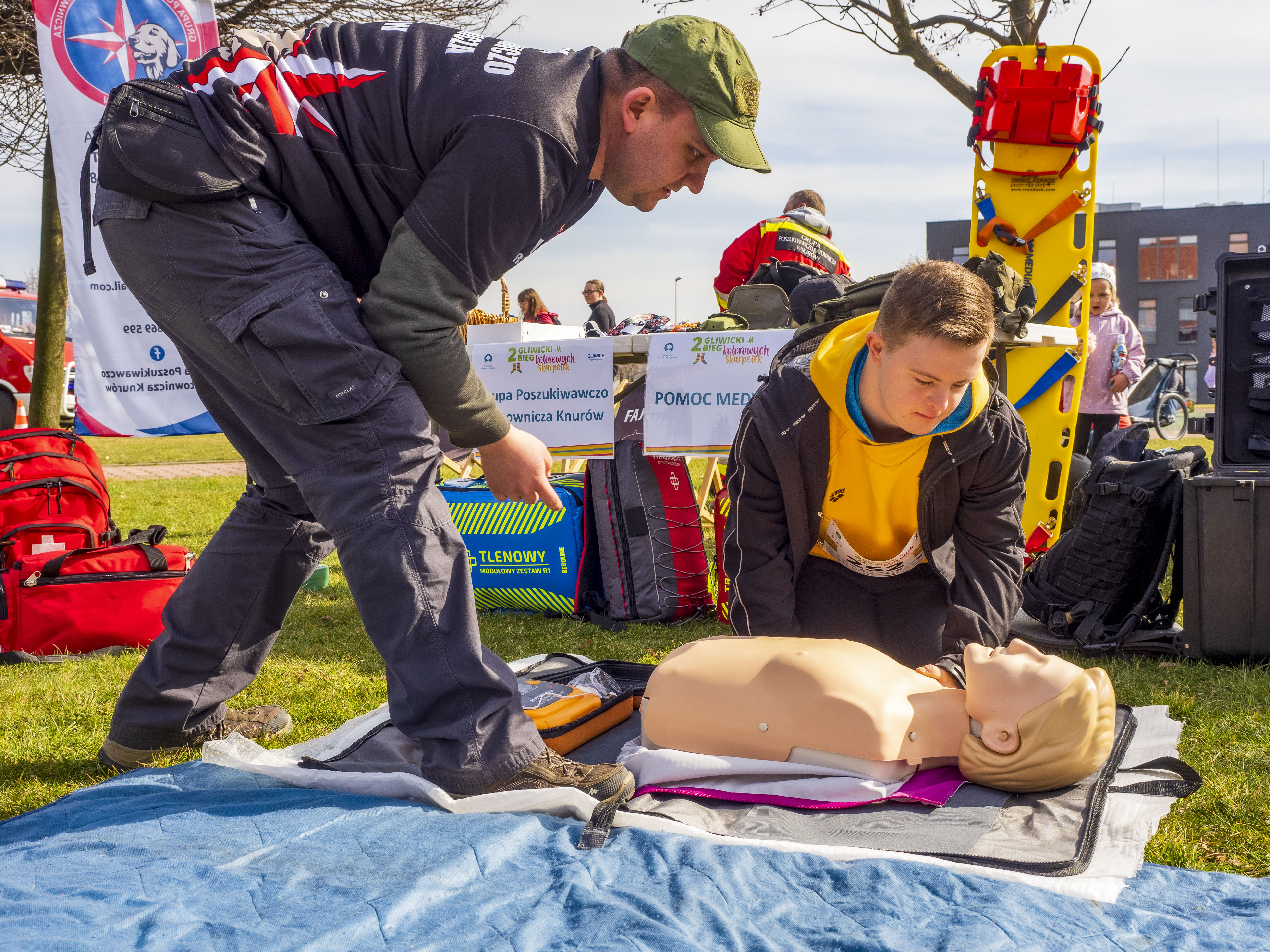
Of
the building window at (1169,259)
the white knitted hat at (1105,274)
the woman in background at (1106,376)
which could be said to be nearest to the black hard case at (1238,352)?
the woman in background at (1106,376)

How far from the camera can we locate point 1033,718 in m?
1.99

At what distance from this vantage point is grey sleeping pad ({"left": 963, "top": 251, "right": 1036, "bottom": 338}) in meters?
3.72

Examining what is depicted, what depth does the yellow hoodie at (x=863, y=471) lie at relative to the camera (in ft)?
8.01

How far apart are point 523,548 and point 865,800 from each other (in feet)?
8.04

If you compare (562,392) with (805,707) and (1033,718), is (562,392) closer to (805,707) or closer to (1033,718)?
(805,707)

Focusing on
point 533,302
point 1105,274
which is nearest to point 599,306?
point 533,302

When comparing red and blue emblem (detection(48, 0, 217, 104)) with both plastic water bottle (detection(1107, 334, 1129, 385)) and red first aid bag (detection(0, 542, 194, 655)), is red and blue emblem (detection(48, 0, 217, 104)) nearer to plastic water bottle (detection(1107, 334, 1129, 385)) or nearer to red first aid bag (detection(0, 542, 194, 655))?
red first aid bag (detection(0, 542, 194, 655))

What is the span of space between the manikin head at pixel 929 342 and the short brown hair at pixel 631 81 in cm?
70

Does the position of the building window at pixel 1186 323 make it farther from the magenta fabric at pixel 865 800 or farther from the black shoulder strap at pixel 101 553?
the magenta fabric at pixel 865 800

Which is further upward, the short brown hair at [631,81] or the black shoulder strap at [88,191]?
the short brown hair at [631,81]

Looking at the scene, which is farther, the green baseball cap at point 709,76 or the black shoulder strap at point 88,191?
the black shoulder strap at point 88,191

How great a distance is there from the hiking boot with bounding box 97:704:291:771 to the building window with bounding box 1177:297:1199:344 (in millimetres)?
37885

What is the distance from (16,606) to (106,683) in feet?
2.19

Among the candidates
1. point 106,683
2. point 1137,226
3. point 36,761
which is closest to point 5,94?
point 106,683
